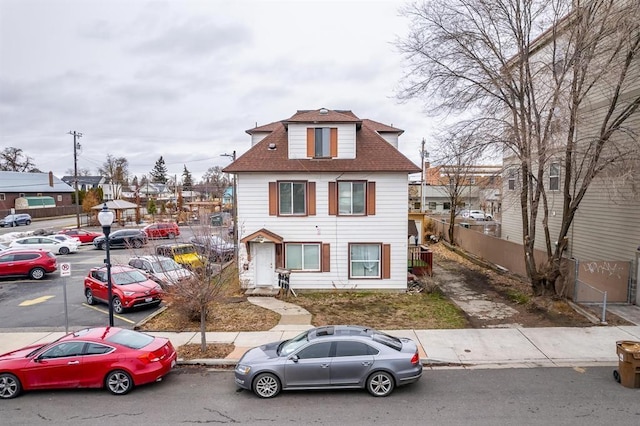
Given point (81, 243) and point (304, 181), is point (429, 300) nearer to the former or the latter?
point (304, 181)

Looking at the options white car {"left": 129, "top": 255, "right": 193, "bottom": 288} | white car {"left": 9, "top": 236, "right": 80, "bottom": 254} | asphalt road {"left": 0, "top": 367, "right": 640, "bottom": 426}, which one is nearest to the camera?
asphalt road {"left": 0, "top": 367, "right": 640, "bottom": 426}

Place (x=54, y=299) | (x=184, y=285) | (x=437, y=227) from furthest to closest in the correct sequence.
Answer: (x=437, y=227) < (x=54, y=299) < (x=184, y=285)

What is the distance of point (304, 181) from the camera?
1925 centimetres

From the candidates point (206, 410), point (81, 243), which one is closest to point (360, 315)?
point (206, 410)

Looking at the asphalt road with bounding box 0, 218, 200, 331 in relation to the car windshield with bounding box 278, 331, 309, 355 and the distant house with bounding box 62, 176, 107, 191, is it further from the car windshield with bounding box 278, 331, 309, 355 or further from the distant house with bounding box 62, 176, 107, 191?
the distant house with bounding box 62, 176, 107, 191

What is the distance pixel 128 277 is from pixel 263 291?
19.3 ft

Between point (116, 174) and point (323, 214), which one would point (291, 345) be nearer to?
point (323, 214)

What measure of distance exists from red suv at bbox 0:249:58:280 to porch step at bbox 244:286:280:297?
13211 mm

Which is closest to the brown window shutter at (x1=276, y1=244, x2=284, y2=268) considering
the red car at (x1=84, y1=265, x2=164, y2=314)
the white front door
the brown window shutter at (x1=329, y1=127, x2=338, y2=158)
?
the white front door

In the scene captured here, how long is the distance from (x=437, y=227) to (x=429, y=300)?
72.4 feet

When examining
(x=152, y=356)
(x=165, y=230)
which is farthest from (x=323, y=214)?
(x=152, y=356)

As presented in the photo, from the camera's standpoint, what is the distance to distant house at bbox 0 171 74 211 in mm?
61750

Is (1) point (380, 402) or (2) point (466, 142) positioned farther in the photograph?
(2) point (466, 142)

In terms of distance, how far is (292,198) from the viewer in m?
19.3
